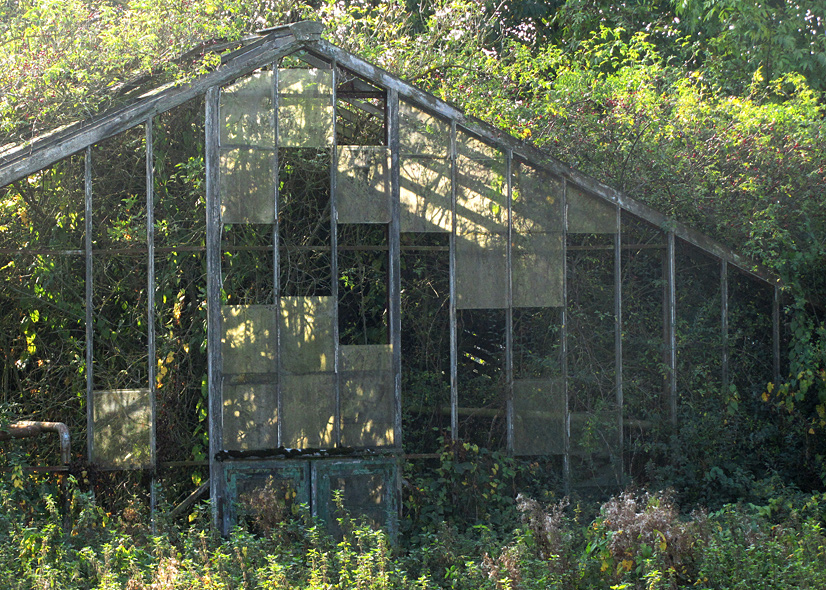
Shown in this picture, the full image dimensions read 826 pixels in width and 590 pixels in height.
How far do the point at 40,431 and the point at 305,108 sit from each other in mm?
3934

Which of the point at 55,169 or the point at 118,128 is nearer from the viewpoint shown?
the point at 118,128

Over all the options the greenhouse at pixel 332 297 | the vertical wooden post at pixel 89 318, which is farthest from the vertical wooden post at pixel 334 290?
the vertical wooden post at pixel 89 318

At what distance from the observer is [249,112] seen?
25.9 feet

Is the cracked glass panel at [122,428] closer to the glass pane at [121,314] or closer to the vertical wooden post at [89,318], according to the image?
the vertical wooden post at [89,318]

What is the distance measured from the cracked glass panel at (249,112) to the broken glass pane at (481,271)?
2159 millimetres

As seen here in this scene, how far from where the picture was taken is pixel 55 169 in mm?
9109

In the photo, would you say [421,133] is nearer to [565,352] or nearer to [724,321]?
[565,352]

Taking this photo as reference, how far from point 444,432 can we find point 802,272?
418cm

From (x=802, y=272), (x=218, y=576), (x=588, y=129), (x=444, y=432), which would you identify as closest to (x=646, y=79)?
(x=588, y=129)

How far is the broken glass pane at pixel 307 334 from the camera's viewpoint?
7.94m

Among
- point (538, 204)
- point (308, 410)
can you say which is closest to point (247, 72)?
point (538, 204)

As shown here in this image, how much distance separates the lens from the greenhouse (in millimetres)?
7867

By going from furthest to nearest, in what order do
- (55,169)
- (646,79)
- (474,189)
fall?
(646,79), (55,169), (474,189)

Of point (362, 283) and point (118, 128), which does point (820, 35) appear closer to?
point (362, 283)
